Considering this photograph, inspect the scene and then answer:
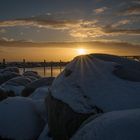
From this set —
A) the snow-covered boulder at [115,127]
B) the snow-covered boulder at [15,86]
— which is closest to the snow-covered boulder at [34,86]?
the snow-covered boulder at [15,86]

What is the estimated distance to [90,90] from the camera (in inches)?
176

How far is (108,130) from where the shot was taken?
117 inches

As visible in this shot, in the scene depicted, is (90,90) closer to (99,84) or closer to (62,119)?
(99,84)

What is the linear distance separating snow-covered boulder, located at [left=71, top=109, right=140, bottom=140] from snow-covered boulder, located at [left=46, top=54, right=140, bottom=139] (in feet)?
3.12

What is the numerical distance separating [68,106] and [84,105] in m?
0.23

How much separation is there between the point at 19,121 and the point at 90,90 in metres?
1.86

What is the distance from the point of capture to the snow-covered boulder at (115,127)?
286cm

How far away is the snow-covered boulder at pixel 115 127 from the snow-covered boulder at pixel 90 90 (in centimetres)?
95

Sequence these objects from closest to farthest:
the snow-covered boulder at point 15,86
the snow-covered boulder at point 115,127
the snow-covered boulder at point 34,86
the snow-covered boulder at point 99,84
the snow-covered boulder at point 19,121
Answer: the snow-covered boulder at point 115,127, the snow-covered boulder at point 99,84, the snow-covered boulder at point 19,121, the snow-covered boulder at point 34,86, the snow-covered boulder at point 15,86

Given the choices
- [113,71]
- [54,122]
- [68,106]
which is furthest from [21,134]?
[113,71]

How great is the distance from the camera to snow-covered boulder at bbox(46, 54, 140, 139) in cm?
422

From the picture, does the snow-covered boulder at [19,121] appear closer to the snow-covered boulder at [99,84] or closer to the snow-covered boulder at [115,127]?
the snow-covered boulder at [99,84]

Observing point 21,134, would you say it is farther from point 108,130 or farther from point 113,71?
point 108,130

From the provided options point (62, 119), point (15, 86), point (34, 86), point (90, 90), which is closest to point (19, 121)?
point (62, 119)
